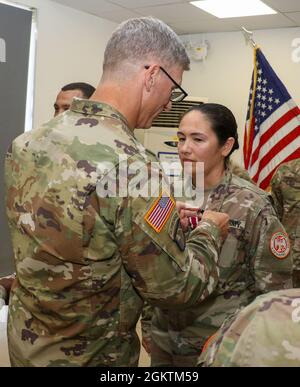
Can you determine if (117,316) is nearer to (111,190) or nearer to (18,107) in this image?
(111,190)

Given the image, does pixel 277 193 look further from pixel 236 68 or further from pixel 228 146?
pixel 236 68

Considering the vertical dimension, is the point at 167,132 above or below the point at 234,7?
below

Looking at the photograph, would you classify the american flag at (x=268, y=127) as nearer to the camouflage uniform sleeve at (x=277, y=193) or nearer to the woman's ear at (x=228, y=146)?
the camouflage uniform sleeve at (x=277, y=193)

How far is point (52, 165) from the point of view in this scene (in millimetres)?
1129

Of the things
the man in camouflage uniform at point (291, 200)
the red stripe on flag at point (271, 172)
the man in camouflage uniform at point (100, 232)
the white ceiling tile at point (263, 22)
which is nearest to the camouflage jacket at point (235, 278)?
the man in camouflage uniform at point (100, 232)

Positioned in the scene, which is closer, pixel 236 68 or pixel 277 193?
pixel 277 193

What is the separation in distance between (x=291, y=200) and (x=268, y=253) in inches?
71.4

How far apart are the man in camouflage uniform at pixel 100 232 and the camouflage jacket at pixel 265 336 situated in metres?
0.46

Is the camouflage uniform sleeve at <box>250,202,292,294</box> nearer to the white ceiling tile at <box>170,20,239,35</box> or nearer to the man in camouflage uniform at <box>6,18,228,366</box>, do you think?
the man in camouflage uniform at <box>6,18,228,366</box>

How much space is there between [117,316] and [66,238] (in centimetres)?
25

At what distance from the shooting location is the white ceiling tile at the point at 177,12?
4369 millimetres

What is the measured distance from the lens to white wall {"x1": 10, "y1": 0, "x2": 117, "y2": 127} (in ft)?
14.0

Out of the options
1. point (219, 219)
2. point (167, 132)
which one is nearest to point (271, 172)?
point (167, 132)

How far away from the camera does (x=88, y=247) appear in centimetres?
111
